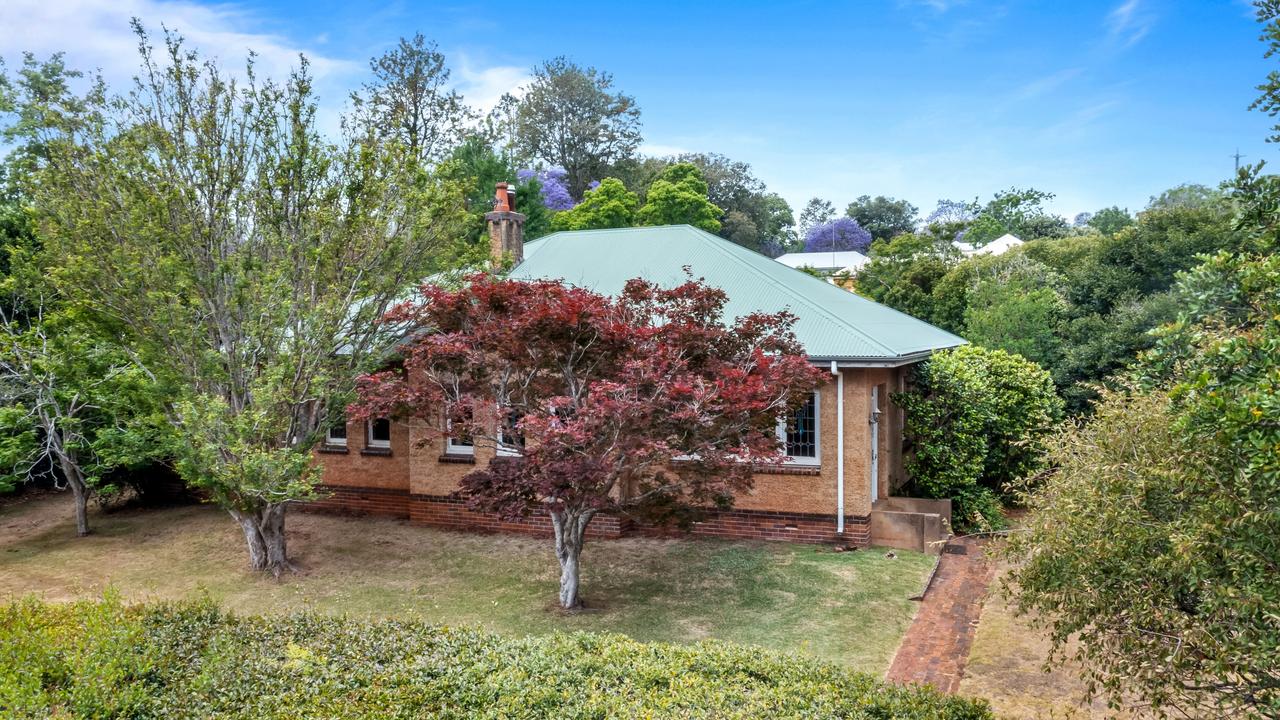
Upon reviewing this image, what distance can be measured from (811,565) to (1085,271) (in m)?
16.9

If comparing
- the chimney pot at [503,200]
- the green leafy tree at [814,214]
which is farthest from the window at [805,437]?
the green leafy tree at [814,214]

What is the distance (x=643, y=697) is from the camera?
217 inches

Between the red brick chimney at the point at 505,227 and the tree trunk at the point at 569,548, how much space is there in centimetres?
804

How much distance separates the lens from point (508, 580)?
11.7 metres

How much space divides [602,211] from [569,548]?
95.5 feet

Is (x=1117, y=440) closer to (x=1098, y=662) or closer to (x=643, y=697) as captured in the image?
(x=1098, y=662)

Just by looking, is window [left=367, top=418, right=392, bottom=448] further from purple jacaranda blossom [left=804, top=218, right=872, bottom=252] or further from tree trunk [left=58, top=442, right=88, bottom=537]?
purple jacaranda blossom [left=804, top=218, right=872, bottom=252]

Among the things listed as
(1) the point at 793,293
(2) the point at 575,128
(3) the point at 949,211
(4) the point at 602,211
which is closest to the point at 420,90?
(4) the point at 602,211

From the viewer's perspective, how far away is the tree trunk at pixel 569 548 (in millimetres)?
10172

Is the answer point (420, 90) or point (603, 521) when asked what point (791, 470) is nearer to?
point (603, 521)

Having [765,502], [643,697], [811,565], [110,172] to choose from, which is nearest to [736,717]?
[643,697]

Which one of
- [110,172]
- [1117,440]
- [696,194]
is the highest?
[696,194]

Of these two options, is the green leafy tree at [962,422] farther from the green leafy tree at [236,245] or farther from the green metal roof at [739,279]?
the green leafy tree at [236,245]

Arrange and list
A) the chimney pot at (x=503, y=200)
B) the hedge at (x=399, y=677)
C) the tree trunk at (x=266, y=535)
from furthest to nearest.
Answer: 1. the chimney pot at (x=503, y=200)
2. the tree trunk at (x=266, y=535)
3. the hedge at (x=399, y=677)
